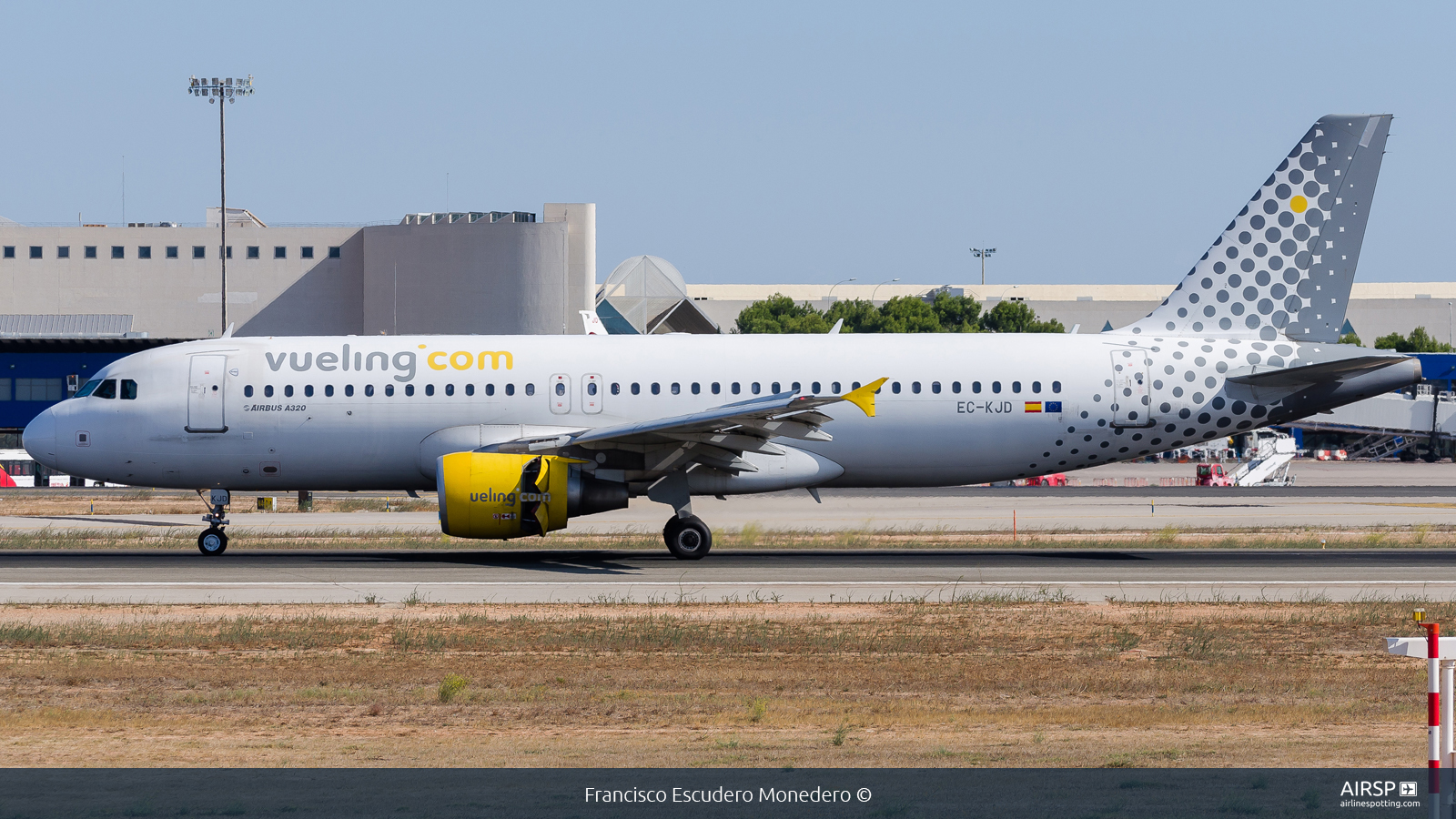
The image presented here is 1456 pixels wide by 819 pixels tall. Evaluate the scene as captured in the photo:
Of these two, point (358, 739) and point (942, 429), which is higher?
point (942, 429)

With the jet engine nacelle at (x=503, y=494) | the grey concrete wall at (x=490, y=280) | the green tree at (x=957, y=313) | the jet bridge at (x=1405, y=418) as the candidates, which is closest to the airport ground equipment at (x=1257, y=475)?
the jet bridge at (x=1405, y=418)

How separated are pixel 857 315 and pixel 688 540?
124634 millimetres

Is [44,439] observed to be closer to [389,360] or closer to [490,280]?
[389,360]

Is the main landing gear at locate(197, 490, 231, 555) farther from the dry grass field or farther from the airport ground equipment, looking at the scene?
the airport ground equipment

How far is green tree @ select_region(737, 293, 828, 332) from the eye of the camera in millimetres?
145500

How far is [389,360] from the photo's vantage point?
1105 inches

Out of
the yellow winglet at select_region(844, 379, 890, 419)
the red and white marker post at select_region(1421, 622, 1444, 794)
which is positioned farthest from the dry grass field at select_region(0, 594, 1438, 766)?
Result: the yellow winglet at select_region(844, 379, 890, 419)

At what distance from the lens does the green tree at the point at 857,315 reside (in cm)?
14675

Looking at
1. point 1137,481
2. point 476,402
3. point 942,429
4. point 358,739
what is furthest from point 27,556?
point 1137,481

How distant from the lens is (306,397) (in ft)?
91.3

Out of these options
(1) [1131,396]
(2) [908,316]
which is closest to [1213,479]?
(1) [1131,396]

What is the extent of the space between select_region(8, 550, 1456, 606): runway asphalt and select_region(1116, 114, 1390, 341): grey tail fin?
15.3ft

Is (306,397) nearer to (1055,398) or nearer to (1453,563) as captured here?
(1055,398)
